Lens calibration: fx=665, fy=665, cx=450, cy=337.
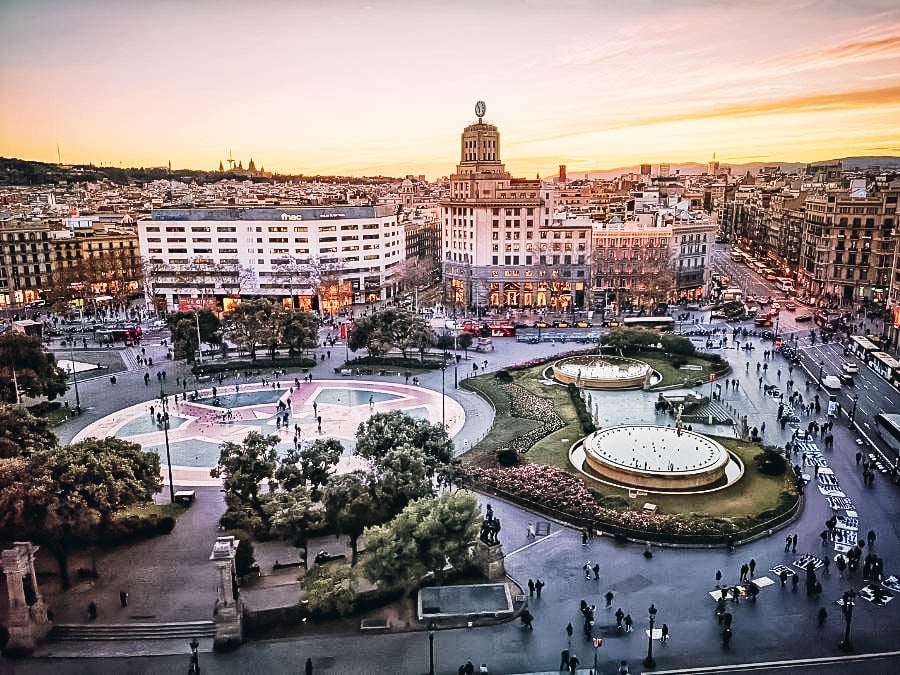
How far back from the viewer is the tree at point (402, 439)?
35.6 m

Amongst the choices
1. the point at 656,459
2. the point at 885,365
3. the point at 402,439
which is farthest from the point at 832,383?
the point at 402,439

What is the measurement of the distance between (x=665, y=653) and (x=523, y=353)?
1970 inches

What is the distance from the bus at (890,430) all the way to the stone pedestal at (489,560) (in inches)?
1231

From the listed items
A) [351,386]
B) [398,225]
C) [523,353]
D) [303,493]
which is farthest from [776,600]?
[398,225]

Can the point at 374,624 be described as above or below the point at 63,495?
below

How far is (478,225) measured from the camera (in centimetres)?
10250

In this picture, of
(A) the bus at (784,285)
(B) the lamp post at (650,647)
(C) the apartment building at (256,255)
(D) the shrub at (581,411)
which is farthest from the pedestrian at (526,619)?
(A) the bus at (784,285)

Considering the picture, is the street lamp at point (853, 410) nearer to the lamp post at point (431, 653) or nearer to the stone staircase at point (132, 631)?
the lamp post at point (431, 653)

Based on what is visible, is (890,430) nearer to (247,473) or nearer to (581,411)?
(581,411)

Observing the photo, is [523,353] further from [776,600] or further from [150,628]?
[150,628]

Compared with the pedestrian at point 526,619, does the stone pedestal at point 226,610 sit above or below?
above

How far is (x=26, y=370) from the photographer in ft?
175

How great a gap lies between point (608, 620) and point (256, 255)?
9017cm

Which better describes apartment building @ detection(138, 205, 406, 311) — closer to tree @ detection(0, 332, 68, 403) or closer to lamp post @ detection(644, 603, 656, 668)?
tree @ detection(0, 332, 68, 403)
